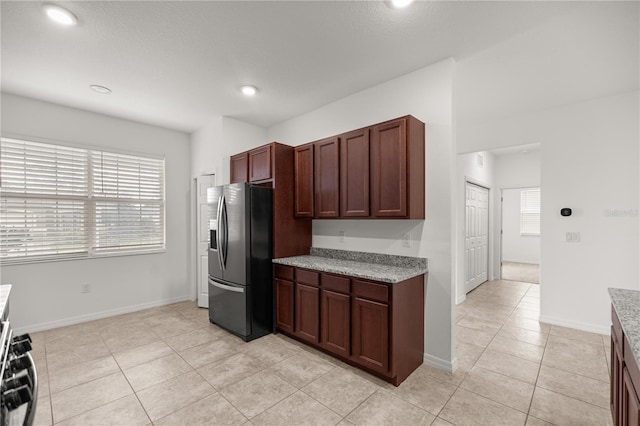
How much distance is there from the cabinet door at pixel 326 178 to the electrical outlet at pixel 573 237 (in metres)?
3.05

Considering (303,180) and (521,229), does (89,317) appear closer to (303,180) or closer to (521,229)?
(303,180)

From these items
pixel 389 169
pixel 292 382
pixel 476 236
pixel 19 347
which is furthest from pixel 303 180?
pixel 476 236

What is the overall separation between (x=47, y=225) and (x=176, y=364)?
2.61 meters

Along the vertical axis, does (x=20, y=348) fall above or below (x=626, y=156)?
below

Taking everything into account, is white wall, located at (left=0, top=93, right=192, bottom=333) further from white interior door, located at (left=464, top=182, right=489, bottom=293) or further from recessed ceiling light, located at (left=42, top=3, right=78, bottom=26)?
white interior door, located at (left=464, top=182, right=489, bottom=293)

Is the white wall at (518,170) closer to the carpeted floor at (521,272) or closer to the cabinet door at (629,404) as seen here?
the carpeted floor at (521,272)

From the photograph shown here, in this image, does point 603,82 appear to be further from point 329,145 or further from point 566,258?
point 329,145

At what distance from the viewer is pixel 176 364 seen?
9.14 ft

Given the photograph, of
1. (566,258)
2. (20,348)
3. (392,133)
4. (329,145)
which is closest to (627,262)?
(566,258)

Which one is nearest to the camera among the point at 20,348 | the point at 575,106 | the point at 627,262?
the point at 20,348

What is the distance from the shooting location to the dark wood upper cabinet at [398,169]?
102 inches

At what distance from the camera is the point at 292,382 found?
97.0 inches

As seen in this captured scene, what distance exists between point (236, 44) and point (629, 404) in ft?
11.0

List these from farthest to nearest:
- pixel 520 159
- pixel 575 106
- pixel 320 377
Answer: pixel 520 159, pixel 575 106, pixel 320 377
